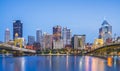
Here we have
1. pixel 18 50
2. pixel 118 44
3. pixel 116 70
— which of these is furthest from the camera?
pixel 18 50

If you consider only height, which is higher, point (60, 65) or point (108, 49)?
point (108, 49)

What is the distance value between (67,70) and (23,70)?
21.4ft

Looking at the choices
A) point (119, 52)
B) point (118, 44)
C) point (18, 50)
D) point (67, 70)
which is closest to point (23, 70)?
point (67, 70)

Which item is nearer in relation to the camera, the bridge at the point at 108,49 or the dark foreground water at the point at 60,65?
the dark foreground water at the point at 60,65

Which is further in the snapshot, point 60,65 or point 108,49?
point 108,49

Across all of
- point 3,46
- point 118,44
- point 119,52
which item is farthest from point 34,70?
point 119,52

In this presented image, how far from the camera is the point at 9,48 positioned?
440ft

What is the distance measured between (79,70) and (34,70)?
677 centimetres

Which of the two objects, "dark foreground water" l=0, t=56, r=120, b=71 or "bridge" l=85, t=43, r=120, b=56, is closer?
"dark foreground water" l=0, t=56, r=120, b=71

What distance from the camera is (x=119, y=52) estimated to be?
567 ft

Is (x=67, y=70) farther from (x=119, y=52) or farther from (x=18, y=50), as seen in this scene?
(x=119, y=52)

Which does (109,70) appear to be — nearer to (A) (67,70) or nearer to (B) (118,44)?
(A) (67,70)

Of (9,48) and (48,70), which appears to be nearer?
(48,70)

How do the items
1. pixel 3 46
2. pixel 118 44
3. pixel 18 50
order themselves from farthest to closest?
1. pixel 18 50
2. pixel 3 46
3. pixel 118 44
